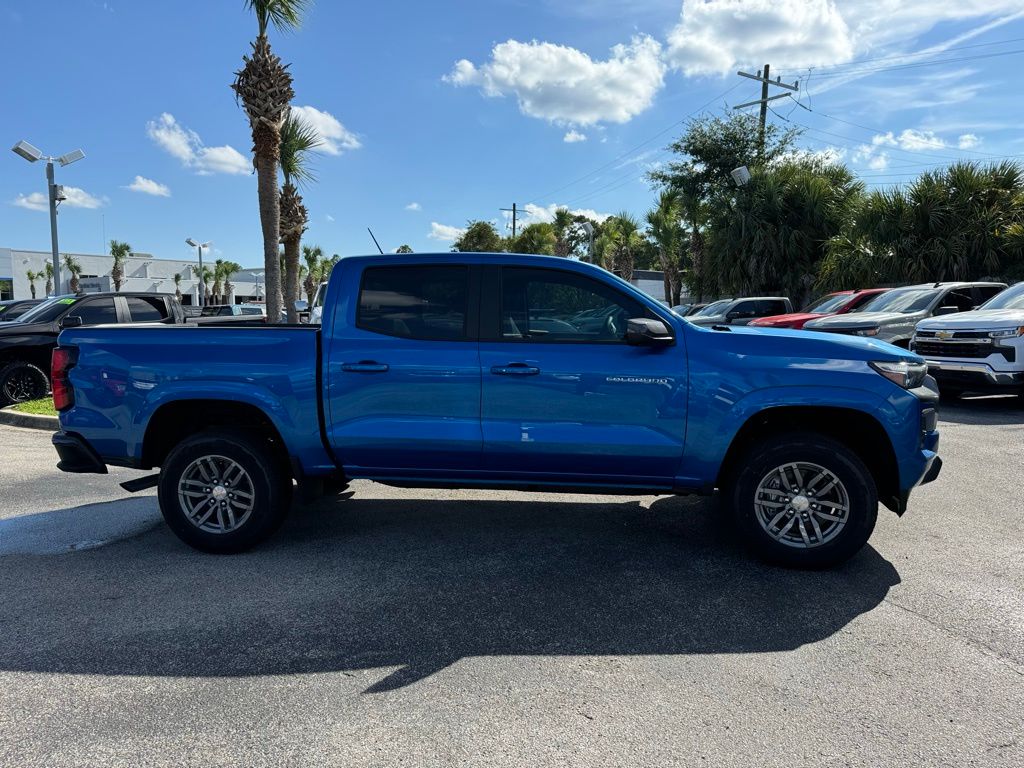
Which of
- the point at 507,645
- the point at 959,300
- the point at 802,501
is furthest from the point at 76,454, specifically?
the point at 959,300

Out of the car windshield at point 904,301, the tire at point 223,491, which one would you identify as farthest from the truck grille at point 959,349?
the tire at point 223,491

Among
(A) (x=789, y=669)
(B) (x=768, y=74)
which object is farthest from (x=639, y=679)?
(B) (x=768, y=74)

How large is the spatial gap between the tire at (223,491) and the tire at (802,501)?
294 centimetres

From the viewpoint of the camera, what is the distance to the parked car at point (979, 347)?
9.04m

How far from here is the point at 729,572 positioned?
4.05m

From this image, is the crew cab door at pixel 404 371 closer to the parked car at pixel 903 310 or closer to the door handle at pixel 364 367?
the door handle at pixel 364 367

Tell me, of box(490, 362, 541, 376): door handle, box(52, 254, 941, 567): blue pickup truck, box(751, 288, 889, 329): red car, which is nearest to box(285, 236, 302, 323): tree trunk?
box(751, 288, 889, 329): red car

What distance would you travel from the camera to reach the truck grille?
9.09m

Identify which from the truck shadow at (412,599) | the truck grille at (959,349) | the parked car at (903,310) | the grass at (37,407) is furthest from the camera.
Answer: the parked car at (903,310)

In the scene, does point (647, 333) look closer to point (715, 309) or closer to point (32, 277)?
point (715, 309)

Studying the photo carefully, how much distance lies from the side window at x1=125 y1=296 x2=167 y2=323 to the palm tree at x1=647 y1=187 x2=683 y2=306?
25939mm

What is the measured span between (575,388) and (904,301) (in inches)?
443

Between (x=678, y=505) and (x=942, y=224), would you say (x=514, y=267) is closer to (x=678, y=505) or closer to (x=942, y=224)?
(x=678, y=505)

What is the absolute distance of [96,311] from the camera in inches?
414
